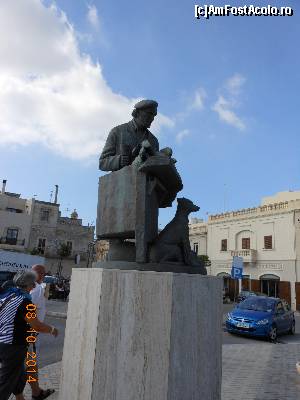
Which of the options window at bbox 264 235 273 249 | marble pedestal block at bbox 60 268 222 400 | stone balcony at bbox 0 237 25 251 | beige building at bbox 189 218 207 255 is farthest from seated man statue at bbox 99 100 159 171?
stone balcony at bbox 0 237 25 251

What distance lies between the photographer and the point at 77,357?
11.5ft

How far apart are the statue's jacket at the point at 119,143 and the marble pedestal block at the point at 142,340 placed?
1.47 meters

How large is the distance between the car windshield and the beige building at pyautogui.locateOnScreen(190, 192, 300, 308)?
1705cm

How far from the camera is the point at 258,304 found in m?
13.6

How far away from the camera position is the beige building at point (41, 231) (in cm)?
4478

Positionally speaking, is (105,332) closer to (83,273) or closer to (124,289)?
(124,289)

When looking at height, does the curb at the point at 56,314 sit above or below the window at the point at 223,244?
below

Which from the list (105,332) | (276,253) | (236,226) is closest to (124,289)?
(105,332)

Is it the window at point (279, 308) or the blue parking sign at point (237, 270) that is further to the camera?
the blue parking sign at point (237, 270)

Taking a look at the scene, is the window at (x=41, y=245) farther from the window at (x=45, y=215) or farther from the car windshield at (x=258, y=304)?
the car windshield at (x=258, y=304)

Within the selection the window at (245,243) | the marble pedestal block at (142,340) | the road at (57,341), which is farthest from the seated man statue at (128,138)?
the window at (245,243)

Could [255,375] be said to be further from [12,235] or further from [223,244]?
[12,235]

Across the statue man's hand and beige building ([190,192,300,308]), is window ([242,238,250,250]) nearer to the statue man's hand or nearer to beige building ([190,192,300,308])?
beige building ([190,192,300,308])

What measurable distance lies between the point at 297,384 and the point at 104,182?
15.3 ft
